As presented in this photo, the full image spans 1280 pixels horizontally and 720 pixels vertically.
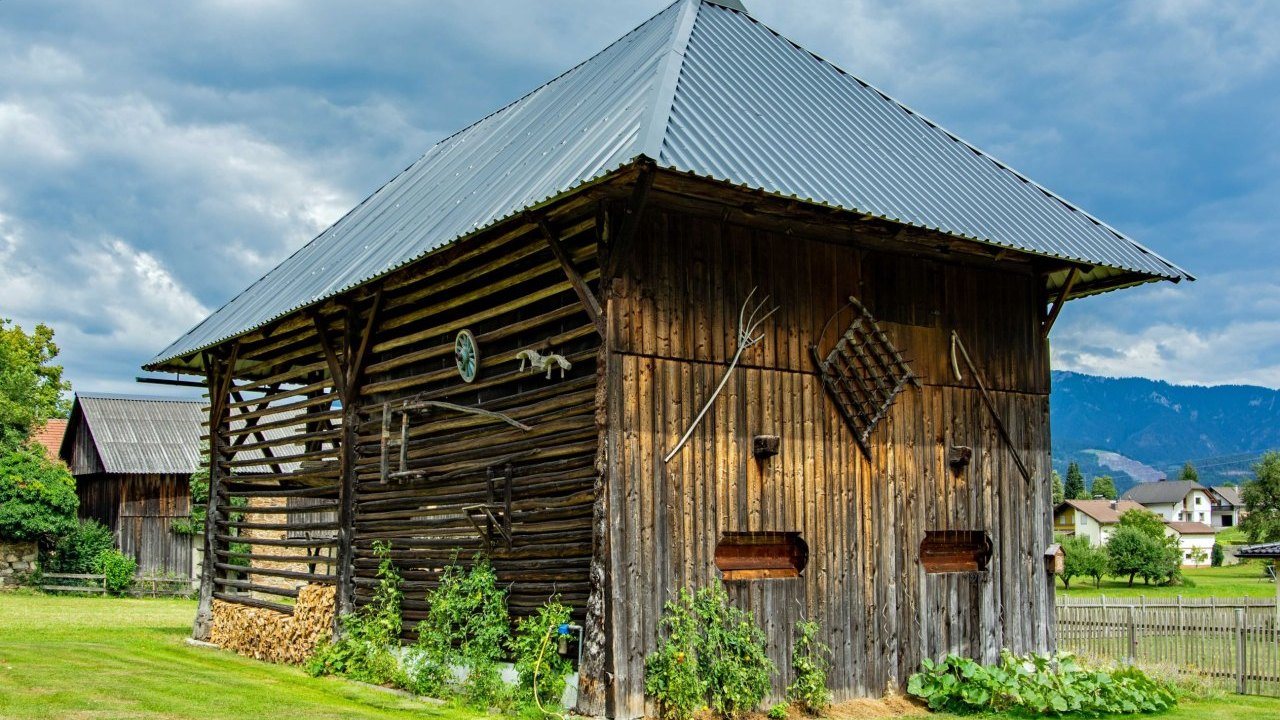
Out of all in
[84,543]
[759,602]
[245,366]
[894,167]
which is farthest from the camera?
[84,543]

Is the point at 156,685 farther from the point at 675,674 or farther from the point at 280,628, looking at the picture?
the point at 675,674

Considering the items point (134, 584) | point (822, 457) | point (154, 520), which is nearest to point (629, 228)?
point (822, 457)

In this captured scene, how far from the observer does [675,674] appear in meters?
11.0

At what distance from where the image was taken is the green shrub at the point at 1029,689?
12922 mm

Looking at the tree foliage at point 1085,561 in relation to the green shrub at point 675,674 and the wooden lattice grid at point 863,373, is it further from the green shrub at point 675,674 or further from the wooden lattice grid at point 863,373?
the green shrub at point 675,674

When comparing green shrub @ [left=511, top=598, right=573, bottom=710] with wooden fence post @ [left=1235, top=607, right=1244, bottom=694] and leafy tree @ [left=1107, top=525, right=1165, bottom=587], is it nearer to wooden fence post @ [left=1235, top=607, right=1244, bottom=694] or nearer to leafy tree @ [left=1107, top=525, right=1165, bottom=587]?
wooden fence post @ [left=1235, top=607, right=1244, bottom=694]

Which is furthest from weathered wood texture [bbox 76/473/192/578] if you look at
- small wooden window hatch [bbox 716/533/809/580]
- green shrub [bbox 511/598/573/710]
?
small wooden window hatch [bbox 716/533/809/580]

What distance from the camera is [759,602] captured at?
1202cm

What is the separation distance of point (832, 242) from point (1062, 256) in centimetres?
269

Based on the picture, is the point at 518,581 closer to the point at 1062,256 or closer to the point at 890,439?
the point at 890,439

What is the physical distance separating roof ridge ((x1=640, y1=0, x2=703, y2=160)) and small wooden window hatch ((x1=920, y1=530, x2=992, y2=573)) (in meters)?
5.86

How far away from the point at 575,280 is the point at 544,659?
3729mm

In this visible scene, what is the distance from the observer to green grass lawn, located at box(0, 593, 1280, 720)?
37.8 ft

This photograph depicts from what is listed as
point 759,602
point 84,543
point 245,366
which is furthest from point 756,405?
point 84,543
